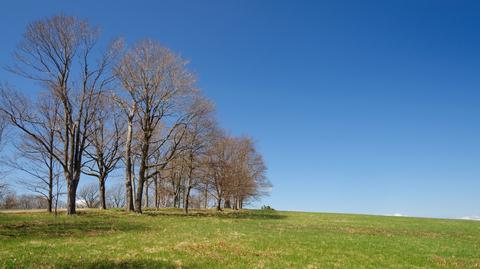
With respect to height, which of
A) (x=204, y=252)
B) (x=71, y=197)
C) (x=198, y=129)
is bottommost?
(x=204, y=252)

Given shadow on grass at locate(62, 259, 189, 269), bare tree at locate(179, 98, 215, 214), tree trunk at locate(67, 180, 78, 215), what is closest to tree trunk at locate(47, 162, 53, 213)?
tree trunk at locate(67, 180, 78, 215)

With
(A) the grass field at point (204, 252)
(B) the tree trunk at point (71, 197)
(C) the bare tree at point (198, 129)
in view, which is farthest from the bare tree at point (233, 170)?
(A) the grass field at point (204, 252)

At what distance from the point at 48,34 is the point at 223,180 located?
33013 mm

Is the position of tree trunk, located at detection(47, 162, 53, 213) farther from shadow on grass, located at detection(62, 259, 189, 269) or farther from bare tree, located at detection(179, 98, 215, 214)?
shadow on grass, located at detection(62, 259, 189, 269)

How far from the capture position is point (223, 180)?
61.4 m

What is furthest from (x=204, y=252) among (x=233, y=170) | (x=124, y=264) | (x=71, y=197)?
(x=233, y=170)

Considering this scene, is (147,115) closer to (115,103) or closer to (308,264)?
(115,103)

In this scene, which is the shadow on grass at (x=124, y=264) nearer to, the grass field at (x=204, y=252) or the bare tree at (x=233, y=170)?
the grass field at (x=204, y=252)

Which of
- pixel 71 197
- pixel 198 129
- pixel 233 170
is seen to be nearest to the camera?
pixel 71 197

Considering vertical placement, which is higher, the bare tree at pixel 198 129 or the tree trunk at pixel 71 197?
the bare tree at pixel 198 129

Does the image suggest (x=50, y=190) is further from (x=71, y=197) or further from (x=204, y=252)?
(x=204, y=252)

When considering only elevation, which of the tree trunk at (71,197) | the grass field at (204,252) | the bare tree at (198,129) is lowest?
the grass field at (204,252)

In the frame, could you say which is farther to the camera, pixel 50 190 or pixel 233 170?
pixel 233 170

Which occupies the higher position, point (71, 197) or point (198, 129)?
point (198, 129)
